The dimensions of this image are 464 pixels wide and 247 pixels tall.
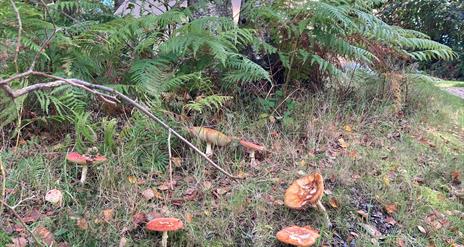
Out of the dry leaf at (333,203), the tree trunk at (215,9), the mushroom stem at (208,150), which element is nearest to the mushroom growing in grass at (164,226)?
the mushroom stem at (208,150)

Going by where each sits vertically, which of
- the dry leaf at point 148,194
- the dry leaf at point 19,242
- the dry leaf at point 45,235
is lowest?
the dry leaf at point 19,242

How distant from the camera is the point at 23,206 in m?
2.32

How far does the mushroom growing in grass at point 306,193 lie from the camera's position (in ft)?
7.56

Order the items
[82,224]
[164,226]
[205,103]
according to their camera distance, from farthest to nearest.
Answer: [205,103] < [82,224] < [164,226]

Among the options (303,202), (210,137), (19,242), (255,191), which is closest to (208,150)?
(210,137)

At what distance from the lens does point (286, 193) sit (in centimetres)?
240

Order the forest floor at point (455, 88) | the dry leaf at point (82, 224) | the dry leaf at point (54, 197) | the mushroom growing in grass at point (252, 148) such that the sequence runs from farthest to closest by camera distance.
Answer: the forest floor at point (455, 88) → the mushroom growing in grass at point (252, 148) → the dry leaf at point (54, 197) → the dry leaf at point (82, 224)

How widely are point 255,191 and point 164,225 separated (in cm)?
69

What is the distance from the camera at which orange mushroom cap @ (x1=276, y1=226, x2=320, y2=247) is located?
207 cm

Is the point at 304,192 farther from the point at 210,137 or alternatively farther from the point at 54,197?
the point at 54,197

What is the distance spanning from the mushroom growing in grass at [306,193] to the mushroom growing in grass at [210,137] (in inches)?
22.9

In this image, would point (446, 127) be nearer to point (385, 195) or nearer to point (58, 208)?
point (385, 195)

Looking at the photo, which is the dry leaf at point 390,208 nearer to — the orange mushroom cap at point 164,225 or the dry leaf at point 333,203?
the dry leaf at point 333,203

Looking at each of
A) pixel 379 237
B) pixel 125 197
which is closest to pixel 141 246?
pixel 125 197
